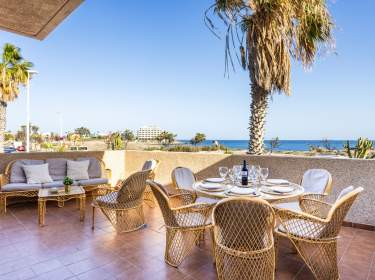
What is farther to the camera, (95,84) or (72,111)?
(72,111)

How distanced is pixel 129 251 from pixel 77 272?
0.66 meters

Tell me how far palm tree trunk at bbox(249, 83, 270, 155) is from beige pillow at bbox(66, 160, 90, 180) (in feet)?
13.0

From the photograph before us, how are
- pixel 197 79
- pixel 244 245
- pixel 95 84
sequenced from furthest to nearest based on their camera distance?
pixel 197 79 → pixel 95 84 → pixel 244 245

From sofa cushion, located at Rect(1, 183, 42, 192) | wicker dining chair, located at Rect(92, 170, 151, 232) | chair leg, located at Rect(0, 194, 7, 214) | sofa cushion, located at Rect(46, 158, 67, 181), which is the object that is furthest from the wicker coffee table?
sofa cushion, located at Rect(46, 158, 67, 181)

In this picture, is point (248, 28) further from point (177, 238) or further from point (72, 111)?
point (72, 111)

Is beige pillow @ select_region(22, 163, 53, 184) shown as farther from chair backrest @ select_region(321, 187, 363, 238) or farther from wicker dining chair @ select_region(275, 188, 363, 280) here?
chair backrest @ select_region(321, 187, 363, 238)

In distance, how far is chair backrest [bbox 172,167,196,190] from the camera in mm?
3938

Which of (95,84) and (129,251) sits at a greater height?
(95,84)

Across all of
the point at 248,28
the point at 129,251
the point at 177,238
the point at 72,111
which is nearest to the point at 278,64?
the point at 248,28

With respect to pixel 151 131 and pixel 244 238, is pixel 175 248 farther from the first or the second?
pixel 151 131

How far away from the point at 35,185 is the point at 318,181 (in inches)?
209

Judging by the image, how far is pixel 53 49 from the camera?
35.0 feet

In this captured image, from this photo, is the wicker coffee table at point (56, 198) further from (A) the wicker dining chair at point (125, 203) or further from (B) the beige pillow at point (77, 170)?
(B) the beige pillow at point (77, 170)

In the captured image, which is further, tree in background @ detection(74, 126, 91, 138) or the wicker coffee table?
tree in background @ detection(74, 126, 91, 138)
